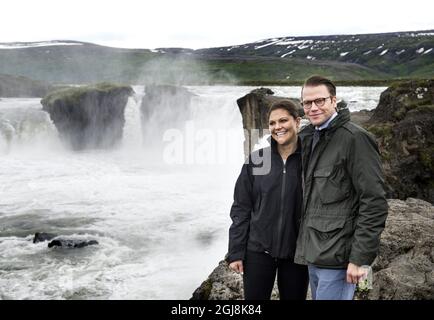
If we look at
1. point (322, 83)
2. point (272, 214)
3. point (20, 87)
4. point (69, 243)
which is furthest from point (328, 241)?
point (20, 87)

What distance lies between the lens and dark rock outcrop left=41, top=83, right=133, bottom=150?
34562 millimetres

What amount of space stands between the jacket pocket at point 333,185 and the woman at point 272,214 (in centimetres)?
30

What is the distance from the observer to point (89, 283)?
426 inches

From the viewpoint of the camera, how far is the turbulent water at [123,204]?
1116 centimetres

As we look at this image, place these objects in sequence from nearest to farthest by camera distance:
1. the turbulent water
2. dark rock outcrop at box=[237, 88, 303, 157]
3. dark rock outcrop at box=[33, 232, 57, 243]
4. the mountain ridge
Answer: the turbulent water
dark rock outcrop at box=[33, 232, 57, 243]
dark rock outcrop at box=[237, 88, 303, 157]
the mountain ridge

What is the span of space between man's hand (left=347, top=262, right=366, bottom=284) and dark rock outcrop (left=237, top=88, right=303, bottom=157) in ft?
39.8

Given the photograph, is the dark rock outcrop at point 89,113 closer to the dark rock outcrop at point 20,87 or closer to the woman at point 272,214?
the dark rock outcrop at point 20,87

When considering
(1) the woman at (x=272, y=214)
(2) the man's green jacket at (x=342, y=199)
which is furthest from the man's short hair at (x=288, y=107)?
(2) the man's green jacket at (x=342, y=199)

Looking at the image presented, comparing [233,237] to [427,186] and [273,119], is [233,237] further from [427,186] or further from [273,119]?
[427,186]

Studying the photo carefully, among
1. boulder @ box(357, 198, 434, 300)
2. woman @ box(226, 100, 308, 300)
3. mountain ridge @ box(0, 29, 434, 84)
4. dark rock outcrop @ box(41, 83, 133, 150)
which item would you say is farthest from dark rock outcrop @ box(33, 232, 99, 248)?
mountain ridge @ box(0, 29, 434, 84)

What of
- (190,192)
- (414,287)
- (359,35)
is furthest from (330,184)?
(359,35)

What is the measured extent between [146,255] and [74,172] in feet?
48.2

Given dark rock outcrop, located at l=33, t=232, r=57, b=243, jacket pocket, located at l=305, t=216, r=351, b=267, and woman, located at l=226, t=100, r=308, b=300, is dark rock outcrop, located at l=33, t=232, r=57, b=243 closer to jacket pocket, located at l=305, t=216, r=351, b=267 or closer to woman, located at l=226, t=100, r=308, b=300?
woman, located at l=226, t=100, r=308, b=300

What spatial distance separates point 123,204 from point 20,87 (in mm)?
45065
